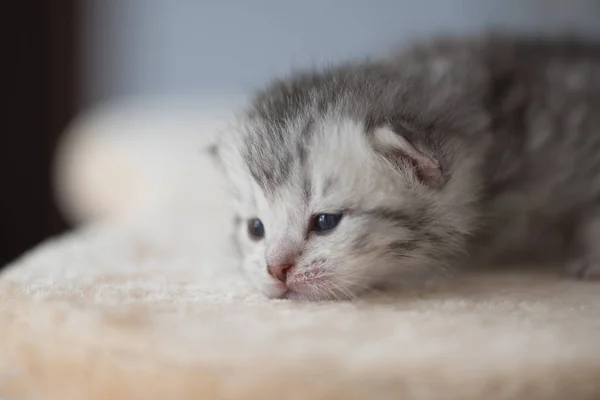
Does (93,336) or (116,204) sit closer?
(93,336)

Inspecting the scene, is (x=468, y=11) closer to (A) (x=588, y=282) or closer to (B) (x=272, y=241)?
(A) (x=588, y=282)

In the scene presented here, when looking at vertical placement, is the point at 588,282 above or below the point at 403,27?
below

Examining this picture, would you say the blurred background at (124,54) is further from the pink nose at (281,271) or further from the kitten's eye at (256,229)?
the pink nose at (281,271)

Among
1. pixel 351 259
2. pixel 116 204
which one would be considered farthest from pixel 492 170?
pixel 116 204

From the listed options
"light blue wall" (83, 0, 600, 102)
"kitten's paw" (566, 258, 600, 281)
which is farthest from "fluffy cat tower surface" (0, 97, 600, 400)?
"light blue wall" (83, 0, 600, 102)

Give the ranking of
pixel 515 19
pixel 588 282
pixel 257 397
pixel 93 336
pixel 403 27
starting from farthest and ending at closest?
pixel 403 27, pixel 515 19, pixel 588 282, pixel 93 336, pixel 257 397

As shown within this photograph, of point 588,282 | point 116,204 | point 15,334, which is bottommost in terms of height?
point 116,204

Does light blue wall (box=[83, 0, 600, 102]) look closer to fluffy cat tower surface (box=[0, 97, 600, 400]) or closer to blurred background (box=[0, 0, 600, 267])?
blurred background (box=[0, 0, 600, 267])

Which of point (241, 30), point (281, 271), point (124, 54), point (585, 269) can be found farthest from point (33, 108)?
point (585, 269)
